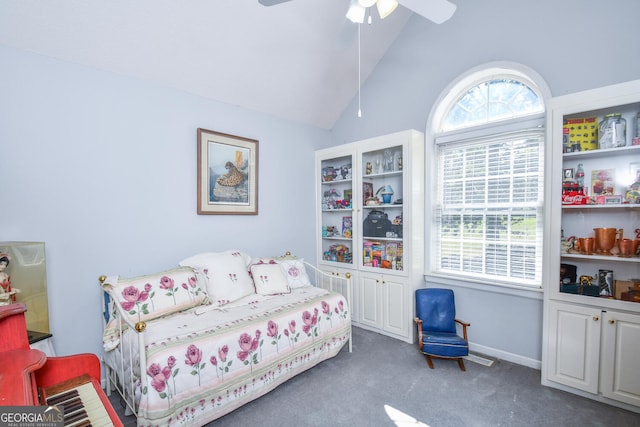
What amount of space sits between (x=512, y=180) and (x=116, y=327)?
3.45m

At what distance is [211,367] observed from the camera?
6.05 feet

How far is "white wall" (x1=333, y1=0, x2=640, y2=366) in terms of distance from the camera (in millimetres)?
2221

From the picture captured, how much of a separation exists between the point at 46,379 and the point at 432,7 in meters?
2.51

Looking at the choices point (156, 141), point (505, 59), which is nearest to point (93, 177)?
point (156, 141)

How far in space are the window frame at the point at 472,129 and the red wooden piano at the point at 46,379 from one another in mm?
2812

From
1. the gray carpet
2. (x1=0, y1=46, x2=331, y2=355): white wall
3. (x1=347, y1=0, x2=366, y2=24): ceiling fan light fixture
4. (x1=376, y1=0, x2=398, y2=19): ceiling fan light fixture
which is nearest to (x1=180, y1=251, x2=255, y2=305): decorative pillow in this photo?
(x1=0, y1=46, x2=331, y2=355): white wall

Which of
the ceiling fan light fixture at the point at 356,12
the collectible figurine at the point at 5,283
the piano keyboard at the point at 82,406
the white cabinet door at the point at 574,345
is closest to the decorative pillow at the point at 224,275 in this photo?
the collectible figurine at the point at 5,283

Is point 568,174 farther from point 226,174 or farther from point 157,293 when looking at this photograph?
point 157,293

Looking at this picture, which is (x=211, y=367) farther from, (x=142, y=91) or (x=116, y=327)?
(x=142, y=91)

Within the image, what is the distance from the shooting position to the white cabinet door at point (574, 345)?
208 cm

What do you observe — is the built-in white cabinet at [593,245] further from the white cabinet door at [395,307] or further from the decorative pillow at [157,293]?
the decorative pillow at [157,293]

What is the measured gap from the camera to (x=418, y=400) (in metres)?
2.15

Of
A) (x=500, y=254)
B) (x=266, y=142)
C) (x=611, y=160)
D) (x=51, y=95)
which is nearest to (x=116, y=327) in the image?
(x=51, y=95)

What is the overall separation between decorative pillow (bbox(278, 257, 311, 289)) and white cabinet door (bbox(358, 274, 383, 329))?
2.34 feet
